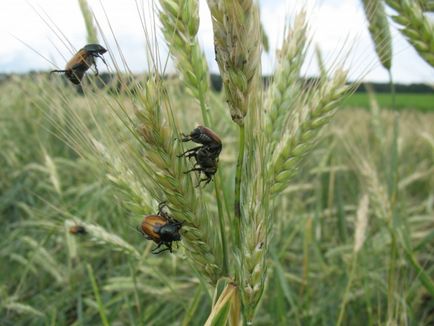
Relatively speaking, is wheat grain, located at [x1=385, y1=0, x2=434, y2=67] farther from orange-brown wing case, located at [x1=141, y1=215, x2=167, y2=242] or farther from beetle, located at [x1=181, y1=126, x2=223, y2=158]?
orange-brown wing case, located at [x1=141, y1=215, x2=167, y2=242]

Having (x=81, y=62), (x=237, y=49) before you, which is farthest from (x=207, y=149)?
(x=81, y=62)

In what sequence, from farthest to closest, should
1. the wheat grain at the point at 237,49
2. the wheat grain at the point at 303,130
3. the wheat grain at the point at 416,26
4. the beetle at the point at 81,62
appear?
the wheat grain at the point at 416,26 → the beetle at the point at 81,62 → the wheat grain at the point at 303,130 → the wheat grain at the point at 237,49

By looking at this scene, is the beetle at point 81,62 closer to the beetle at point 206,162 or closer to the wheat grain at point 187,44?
the wheat grain at point 187,44

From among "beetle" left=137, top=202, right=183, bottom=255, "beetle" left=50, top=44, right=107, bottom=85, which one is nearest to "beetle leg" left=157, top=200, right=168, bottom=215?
"beetle" left=137, top=202, right=183, bottom=255

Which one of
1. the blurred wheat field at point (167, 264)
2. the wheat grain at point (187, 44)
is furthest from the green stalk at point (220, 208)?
the blurred wheat field at point (167, 264)

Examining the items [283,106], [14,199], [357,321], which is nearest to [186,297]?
[357,321]

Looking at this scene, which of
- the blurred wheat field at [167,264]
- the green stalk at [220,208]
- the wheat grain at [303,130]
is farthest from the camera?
the blurred wheat field at [167,264]
